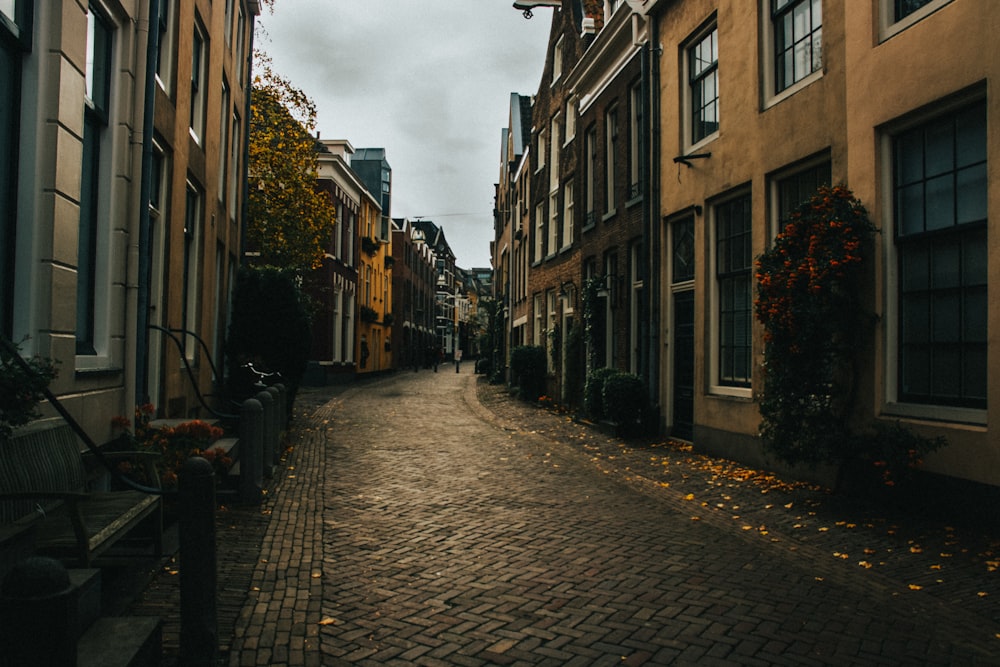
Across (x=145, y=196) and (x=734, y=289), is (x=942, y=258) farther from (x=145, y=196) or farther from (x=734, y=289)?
(x=145, y=196)

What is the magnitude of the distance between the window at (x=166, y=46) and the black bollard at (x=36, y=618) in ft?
25.1

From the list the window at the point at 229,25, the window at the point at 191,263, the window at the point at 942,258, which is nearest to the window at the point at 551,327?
the window at the point at 229,25

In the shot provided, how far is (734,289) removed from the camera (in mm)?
10078


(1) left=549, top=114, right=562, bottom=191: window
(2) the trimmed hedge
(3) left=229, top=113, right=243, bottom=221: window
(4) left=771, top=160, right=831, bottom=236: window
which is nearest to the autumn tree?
(3) left=229, top=113, right=243, bottom=221: window

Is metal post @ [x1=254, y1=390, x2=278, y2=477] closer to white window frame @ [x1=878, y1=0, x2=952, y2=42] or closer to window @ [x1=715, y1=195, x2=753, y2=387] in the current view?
window @ [x1=715, y1=195, x2=753, y2=387]

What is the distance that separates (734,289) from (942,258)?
3.69 m

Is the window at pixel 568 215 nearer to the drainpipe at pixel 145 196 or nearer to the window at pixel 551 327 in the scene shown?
the window at pixel 551 327

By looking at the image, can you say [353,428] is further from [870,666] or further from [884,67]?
[870,666]

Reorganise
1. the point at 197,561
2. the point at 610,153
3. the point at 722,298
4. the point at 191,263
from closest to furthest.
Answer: the point at 197,561 → the point at 722,298 → the point at 191,263 → the point at 610,153

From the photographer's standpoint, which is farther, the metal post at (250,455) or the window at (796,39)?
the window at (796,39)

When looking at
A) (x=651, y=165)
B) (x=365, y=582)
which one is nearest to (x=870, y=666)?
(x=365, y=582)

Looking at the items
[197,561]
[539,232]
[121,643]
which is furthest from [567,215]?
[121,643]

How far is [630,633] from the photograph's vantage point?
382cm

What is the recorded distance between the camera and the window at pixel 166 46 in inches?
344
